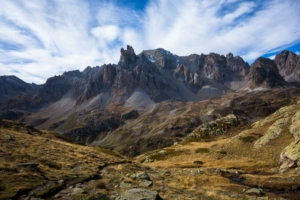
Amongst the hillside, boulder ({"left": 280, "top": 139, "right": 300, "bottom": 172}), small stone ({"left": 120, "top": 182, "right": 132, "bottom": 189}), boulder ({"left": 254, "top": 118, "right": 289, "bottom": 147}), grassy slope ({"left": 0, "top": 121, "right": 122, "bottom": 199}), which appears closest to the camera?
grassy slope ({"left": 0, "top": 121, "right": 122, "bottom": 199})

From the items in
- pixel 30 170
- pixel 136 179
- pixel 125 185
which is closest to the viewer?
pixel 125 185

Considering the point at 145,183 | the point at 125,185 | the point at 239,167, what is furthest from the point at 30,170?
the point at 239,167

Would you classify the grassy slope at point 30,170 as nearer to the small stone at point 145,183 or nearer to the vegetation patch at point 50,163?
the vegetation patch at point 50,163

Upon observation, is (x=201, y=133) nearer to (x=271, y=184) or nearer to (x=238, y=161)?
(x=238, y=161)

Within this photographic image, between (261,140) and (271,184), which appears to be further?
(261,140)

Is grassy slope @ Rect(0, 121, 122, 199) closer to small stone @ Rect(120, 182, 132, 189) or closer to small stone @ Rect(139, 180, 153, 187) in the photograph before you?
small stone @ Rect(120, 182, 132, 189)

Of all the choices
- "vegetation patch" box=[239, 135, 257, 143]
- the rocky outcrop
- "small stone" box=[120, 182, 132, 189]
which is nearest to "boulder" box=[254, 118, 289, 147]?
"vegetation patch" box=[239, 135, 257, 143]

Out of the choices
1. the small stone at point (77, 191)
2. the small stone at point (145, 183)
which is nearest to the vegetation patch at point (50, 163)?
the small stone at point (77, 191)

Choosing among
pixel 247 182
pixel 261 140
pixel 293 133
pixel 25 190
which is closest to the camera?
pixel 25 190

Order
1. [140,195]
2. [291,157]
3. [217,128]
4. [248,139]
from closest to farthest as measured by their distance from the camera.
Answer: [140,195], [291,157], [248,139], [217,128]

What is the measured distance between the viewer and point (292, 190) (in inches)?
971

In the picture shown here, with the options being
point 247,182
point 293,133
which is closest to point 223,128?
point 293,133

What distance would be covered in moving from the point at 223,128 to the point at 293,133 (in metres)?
50.0

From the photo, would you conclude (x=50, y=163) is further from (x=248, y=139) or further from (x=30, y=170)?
(x=248, y=139)
